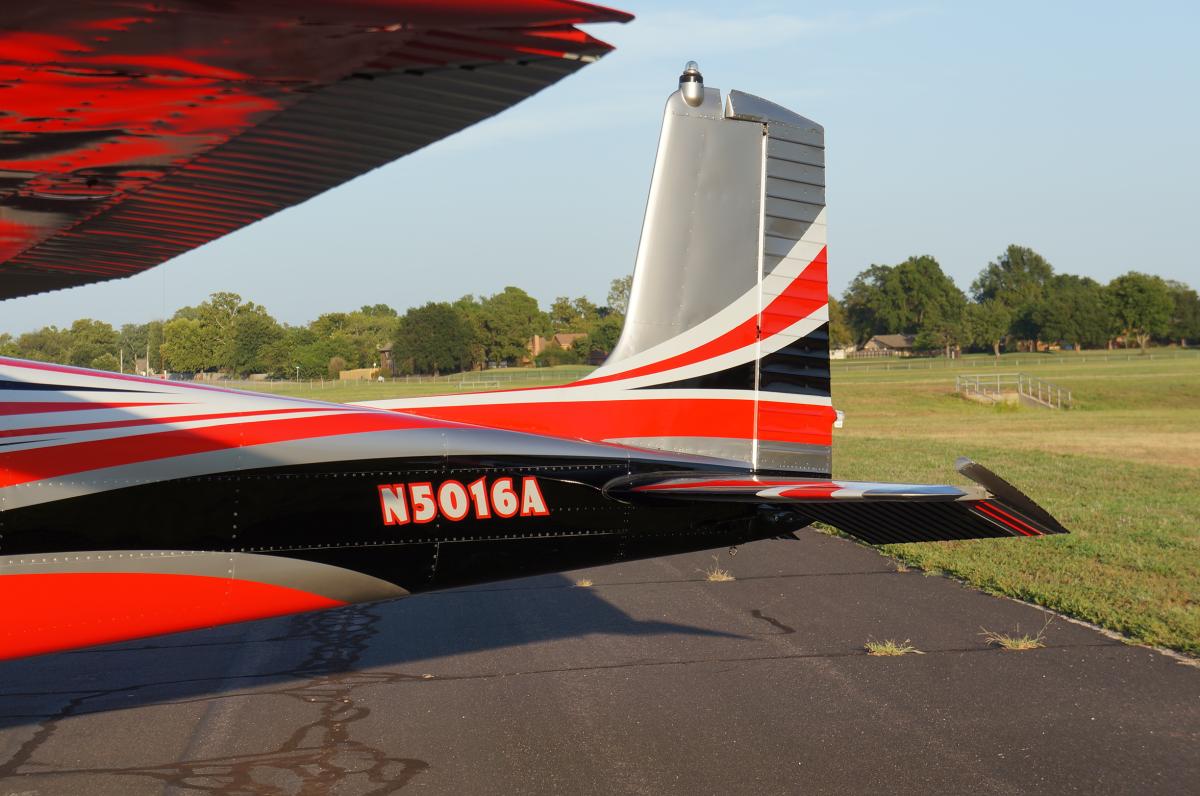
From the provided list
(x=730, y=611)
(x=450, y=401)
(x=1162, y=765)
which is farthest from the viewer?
(x=730, y=611)

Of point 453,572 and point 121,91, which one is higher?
point 121,91

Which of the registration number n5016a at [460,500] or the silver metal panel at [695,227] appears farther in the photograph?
the silver metal panel at [695,227]

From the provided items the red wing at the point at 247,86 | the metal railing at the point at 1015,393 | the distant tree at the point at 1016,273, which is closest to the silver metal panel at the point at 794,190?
the red wing at the point at 247,86

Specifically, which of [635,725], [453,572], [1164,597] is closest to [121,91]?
[453,572]

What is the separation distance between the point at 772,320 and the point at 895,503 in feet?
5.26

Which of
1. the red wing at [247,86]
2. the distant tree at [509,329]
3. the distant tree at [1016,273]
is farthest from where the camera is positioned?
the distant tree at [1016,273]

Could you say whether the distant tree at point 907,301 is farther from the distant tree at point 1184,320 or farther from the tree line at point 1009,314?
the distant tree at point 1184,320

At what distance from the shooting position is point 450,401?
19.6 ft

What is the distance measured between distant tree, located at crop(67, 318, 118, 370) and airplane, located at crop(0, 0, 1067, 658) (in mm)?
485

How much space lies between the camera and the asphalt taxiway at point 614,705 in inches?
192

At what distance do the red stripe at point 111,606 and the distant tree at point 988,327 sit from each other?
143m

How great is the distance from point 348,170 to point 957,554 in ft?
29.0

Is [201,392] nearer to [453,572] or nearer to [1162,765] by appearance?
[453,572]

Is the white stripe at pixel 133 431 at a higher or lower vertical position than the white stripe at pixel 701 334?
lower
